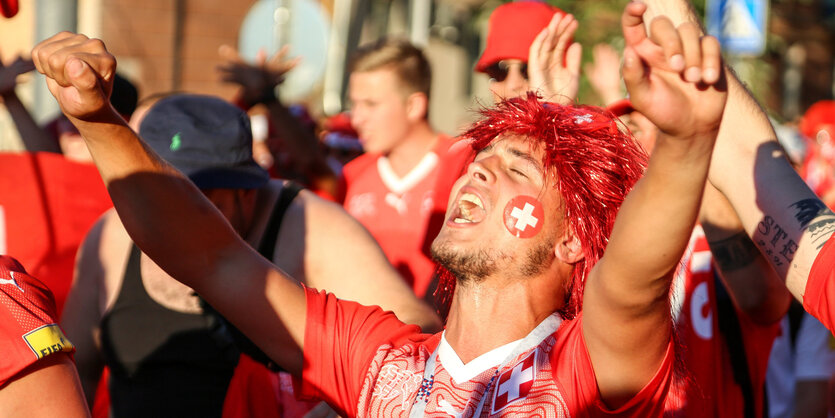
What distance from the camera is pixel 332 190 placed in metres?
6.04

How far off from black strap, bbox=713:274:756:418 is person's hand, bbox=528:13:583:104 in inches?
36.6

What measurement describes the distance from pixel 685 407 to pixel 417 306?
859 mm

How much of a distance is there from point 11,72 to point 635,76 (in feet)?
11.9

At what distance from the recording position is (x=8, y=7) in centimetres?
321

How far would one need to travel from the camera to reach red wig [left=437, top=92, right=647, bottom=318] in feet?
8.98

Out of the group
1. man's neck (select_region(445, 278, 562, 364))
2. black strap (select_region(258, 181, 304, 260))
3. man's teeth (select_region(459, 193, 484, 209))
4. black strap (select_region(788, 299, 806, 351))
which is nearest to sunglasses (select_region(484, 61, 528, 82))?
black strap (select_region(258, 181, 304, 260))

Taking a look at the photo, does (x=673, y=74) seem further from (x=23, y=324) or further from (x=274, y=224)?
(x=274, y=224)

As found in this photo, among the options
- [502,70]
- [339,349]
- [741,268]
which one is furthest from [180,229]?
[502,70]

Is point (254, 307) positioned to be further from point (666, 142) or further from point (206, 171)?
point (666, 142)

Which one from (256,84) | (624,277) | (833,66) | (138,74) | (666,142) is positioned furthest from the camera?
(833,66)

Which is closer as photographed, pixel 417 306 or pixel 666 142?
pixel 666 142

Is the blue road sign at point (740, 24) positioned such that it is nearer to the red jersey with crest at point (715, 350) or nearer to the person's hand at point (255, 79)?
the person's hand at point (255, 79)

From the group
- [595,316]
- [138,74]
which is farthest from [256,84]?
[138,74]

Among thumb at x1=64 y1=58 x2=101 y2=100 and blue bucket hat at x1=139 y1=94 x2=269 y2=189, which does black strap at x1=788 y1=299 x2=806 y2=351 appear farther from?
thumb at x1=64 y1=58 x2=101 y2=100
